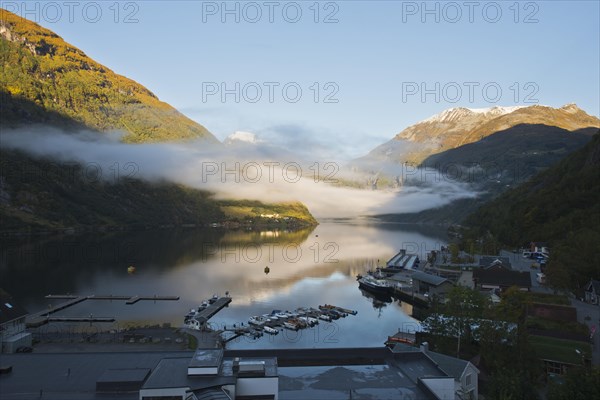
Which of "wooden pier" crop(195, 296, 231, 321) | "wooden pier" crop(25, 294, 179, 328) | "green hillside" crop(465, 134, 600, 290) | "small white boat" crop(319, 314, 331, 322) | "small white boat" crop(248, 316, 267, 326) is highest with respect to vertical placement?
"green hillside" crop(465, 134, 600, 290)

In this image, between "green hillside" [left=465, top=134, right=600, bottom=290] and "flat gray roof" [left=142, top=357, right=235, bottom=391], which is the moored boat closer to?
"green hillside" [left=465, top=134, right=600, bottom=290]

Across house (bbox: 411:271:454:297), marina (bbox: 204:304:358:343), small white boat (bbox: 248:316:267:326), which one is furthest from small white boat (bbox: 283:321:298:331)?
house (bbox: 411:271:454:297)

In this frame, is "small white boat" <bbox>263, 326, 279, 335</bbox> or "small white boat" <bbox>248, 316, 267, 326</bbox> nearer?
"small white boat" <bbox>263, 326, 279, 335</bbox>

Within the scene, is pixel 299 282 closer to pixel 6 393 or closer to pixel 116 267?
pixel 116 267

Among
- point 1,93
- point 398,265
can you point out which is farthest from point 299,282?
point 1,93

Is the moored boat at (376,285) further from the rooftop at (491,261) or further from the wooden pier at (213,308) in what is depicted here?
the wooden pier at (213,308)

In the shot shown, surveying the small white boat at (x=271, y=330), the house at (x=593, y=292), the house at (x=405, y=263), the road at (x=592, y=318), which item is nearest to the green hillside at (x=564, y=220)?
the house at (x=593, y=292)

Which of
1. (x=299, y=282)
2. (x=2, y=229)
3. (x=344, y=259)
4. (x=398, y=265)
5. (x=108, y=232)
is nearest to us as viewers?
(x=299, y=282)
